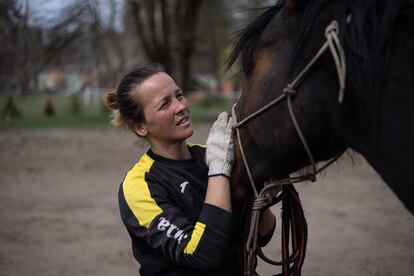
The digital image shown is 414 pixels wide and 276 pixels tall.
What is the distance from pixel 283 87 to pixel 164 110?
62 centimetres

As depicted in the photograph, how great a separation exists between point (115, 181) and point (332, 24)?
6524 mm

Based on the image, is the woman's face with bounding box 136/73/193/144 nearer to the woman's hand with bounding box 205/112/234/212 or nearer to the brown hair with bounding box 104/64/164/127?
the brown hair with bounding box 104/64/164/127

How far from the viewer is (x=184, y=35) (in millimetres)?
17375

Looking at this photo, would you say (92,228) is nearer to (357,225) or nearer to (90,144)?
(357,225)

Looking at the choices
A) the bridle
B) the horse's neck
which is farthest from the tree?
the horse's neck

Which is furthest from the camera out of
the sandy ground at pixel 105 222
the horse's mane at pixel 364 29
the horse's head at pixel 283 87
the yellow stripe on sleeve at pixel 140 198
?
the sandy ground at pixel 105 222

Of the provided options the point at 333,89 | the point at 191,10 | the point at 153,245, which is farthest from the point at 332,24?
the point at 191,10

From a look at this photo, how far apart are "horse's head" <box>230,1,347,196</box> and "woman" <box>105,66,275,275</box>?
15 cm

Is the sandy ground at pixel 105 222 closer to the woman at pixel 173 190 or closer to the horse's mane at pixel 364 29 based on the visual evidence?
the woman at pixel 173 190

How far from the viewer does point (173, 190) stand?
6.91 ft

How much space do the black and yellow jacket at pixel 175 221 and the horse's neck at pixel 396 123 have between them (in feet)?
1.99

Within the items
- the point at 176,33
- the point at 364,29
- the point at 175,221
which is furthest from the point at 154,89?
the point at 176,33

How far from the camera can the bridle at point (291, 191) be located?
1.59 meters

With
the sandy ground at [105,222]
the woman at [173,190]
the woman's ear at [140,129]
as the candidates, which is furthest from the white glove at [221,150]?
the sandy ground at [105,222]
